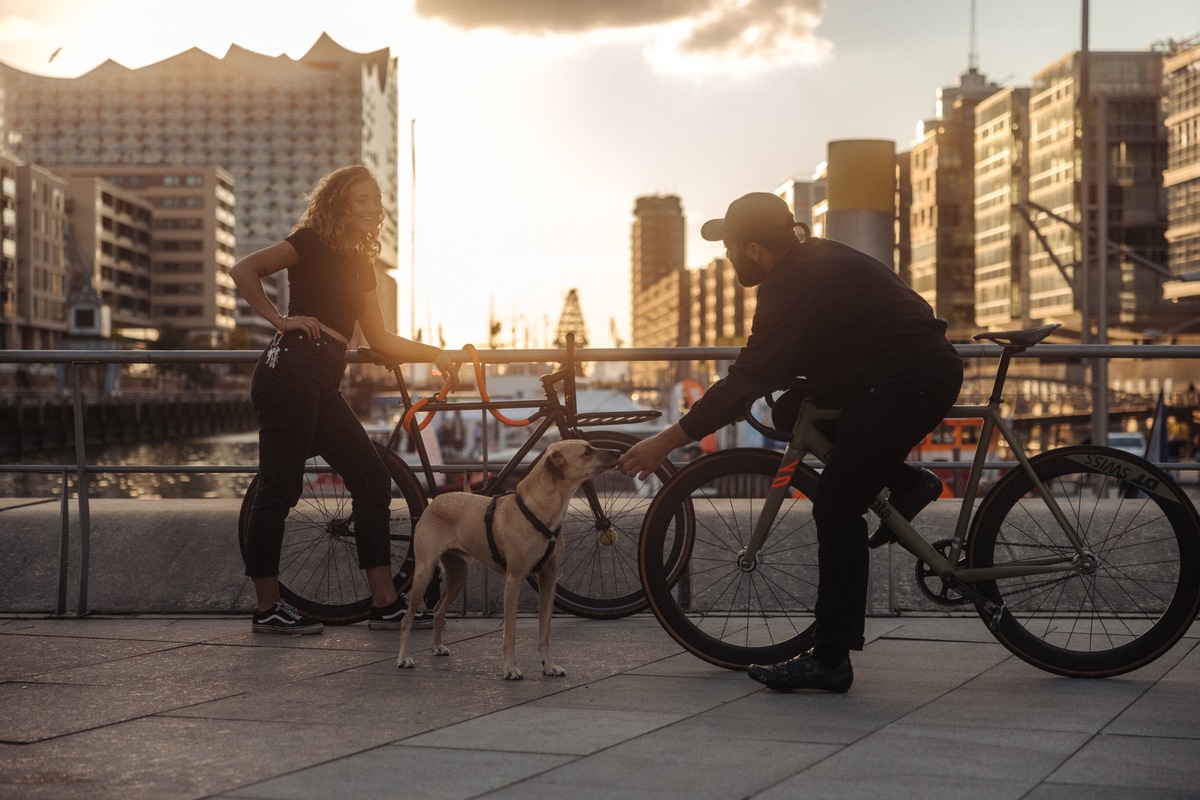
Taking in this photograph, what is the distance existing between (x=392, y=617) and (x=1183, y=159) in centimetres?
8117

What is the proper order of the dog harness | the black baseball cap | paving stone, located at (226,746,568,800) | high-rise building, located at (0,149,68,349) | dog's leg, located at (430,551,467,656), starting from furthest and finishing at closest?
1. high-rise building, located at (0,149,68,349)
2. dog's leg, located at (430,551,467,656)
3. the dog harness
4. the black baseball cap
5. paving stone, located at (226,746,568,800)

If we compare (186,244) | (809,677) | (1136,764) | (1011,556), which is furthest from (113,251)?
(1136,764)

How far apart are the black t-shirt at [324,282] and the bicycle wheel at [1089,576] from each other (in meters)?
2.75

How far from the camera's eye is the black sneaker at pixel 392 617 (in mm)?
6289

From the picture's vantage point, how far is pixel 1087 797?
3527mm

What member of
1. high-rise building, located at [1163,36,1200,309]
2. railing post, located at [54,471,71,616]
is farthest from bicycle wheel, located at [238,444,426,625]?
high-rise building, located at [1163,36,1200,309]

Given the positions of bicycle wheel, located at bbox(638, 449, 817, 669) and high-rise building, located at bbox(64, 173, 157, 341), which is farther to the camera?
high-rise building, located at bbox(64, 173, 157, 341)

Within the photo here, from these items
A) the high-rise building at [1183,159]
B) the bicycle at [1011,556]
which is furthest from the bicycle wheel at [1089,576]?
the high-rise building at [1183,159]

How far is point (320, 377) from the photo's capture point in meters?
6.10

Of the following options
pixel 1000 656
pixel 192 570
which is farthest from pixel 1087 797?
pixel 192 570

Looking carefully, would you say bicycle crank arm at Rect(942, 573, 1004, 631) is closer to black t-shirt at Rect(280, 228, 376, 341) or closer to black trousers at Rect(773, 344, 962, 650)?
black trousers at Rect(773, 344, 962, 650)

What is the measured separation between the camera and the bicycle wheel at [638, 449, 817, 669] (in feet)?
17.5

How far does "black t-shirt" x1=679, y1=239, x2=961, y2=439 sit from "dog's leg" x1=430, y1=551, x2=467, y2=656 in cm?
114

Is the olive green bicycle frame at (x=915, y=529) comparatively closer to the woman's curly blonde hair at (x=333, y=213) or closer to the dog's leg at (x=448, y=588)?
the dog's leg at (x=448, y=588)
